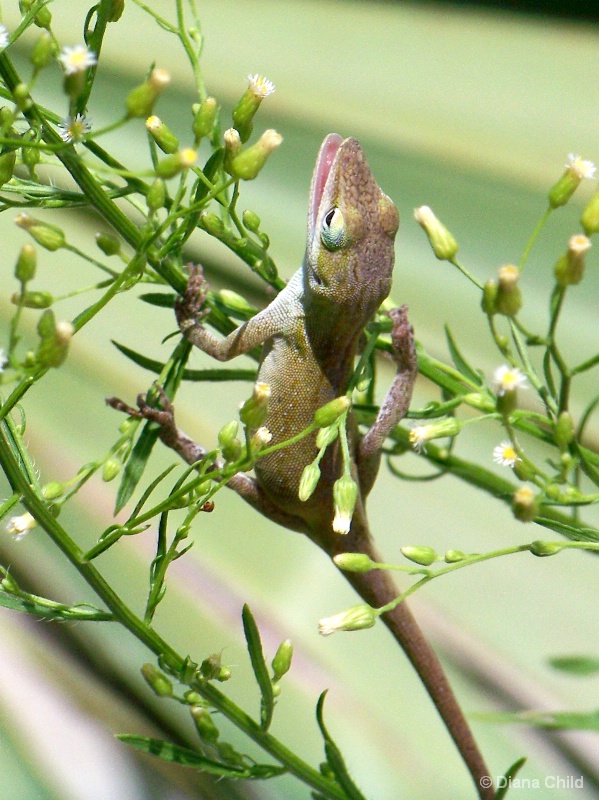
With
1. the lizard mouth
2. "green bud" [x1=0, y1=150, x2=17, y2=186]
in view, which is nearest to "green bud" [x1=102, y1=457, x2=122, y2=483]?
"green bud" [x1=0, y1=150, x2=17, y2=186]

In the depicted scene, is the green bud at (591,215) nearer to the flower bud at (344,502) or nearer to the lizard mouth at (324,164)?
the flower bud at (344,502)

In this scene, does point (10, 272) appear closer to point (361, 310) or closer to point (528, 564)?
point (361, 310)

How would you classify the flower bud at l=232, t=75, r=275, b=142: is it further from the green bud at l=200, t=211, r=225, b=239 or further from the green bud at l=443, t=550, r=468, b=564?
the green bud at l=443, t=550, r=468, b=564

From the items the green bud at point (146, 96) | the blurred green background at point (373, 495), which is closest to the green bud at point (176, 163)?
the green bud at point (146, 96)

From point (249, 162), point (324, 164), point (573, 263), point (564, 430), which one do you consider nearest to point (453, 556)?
point (564, 430)

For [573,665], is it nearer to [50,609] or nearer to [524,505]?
[524,505]

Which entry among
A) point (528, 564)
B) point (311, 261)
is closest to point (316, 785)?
point (311, 261)
